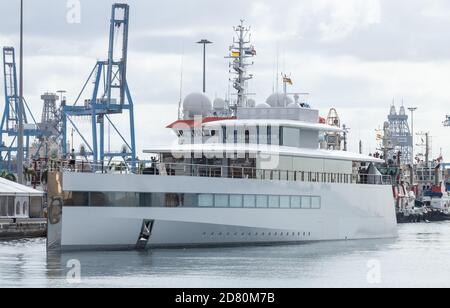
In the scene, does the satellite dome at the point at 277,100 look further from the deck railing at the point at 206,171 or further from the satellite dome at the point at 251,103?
the deck railing at the point at 206,171

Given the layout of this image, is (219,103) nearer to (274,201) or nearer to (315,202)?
(315,202)

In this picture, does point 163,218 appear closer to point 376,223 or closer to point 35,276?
point 35,276

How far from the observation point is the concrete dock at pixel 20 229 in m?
62.8

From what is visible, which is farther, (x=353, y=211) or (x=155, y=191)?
(x=353, y=211)

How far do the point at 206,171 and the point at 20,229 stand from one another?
46.8 feet

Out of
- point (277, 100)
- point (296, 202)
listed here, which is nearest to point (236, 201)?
point (296, 202)

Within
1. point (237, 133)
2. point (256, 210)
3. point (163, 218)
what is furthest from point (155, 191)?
point (237, 133)

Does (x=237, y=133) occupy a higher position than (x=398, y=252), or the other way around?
(x=237, y=133)

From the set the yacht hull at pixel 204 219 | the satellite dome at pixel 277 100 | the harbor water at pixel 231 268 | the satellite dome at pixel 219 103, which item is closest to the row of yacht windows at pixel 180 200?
the yacht hull at pixel 204 219

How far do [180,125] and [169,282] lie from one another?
2527cm

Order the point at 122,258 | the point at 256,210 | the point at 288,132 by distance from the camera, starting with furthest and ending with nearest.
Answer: the point at 288,132 < the point at 256,210 < the point at 122,258

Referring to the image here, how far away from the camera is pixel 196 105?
7088 centimetres

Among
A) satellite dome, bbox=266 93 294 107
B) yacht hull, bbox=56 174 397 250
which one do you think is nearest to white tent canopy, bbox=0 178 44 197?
satellite dome, bbox=266 93 294 107

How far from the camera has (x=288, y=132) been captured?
58.5 m
